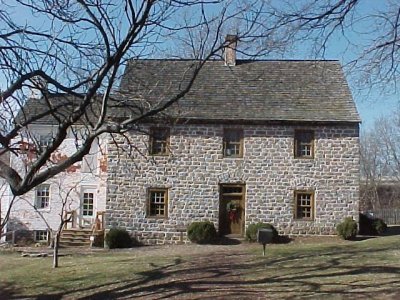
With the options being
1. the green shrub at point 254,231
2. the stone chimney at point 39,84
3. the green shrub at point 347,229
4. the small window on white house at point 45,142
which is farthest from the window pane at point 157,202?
the stone chimney at point 39,84

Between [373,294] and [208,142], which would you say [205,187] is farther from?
[373,294]

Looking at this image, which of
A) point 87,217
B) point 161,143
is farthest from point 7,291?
point 87,217

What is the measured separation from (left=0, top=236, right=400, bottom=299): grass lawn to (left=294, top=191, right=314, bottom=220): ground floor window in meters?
6.17

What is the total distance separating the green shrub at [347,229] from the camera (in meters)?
25.5

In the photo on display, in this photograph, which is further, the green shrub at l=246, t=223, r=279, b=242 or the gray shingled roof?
the gray shingled roof

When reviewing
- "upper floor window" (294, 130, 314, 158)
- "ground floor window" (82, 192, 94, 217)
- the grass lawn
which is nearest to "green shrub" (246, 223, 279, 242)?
"upper floor window" (294, 130, 314, 158)

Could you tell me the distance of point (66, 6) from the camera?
9.98 metres

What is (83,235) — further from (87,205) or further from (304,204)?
(304,204)

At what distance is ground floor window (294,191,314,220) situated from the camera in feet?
87.6

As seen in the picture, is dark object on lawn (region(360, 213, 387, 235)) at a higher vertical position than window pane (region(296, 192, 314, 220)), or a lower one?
lower

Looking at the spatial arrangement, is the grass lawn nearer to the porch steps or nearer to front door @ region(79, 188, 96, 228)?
the porch steps

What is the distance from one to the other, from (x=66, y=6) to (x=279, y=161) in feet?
59.3

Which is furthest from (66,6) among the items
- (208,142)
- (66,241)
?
(66,241)

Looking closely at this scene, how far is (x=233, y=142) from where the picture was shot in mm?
27078
